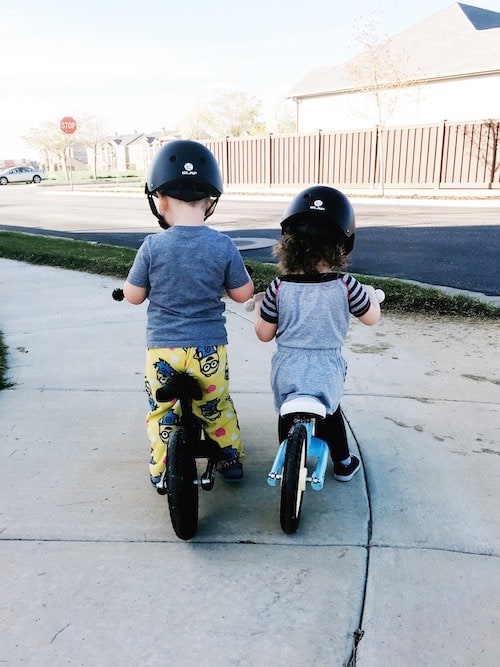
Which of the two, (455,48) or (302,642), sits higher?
(455,48)

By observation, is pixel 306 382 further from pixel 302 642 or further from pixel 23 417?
pixel 23 417

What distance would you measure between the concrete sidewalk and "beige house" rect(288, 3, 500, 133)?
22.4m

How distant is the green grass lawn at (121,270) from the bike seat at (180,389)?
→ 7.18ft

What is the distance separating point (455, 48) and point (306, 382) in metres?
32.2

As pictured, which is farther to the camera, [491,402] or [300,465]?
[491,402]

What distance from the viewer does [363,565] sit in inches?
91.4

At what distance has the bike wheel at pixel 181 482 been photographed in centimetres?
238

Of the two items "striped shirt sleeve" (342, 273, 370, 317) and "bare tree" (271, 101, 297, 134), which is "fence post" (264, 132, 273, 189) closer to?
"striped shirt sleeve" (342, 273, 370, 317)

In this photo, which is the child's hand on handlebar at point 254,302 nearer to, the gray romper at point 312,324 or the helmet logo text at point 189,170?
the gray romper at point 312,324

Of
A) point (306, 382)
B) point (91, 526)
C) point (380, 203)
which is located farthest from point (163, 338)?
point (380, 203)

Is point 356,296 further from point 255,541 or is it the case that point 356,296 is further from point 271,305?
point 255,541

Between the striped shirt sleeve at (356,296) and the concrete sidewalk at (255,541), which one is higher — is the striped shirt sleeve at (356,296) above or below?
above

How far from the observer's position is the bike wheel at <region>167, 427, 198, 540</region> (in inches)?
93.7

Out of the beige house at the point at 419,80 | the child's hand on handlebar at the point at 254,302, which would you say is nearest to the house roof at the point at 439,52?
the beige house at the point at 419,80
